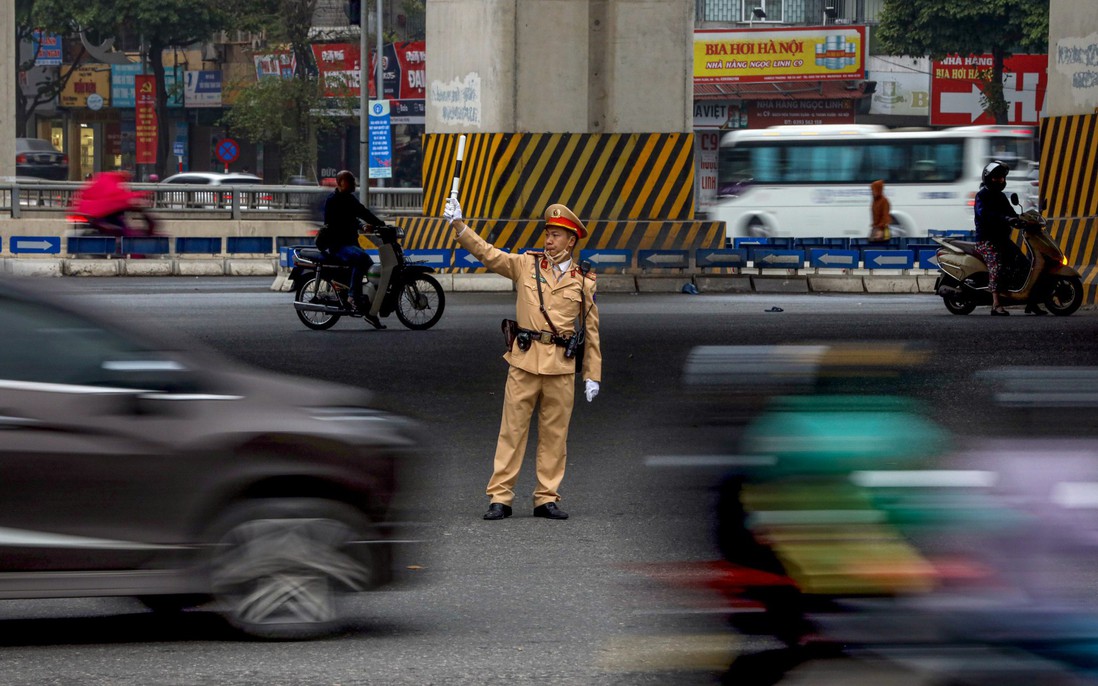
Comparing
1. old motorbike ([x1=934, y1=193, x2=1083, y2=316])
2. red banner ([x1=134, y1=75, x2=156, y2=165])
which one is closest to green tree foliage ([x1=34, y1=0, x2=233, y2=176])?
red banner ([x1=134, y1=75, x2=156, y2=165])

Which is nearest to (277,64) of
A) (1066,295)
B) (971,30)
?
(971,30)

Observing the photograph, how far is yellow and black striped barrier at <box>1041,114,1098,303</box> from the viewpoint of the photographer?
21703 millimetres

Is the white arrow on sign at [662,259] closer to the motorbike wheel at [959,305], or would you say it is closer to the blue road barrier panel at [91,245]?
the motorbike wheel at [959,305]

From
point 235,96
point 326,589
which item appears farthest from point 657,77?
point 235,96

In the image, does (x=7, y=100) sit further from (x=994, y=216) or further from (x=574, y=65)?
(x=994, y=216)

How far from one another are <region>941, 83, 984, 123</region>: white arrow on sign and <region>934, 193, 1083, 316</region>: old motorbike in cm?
4147

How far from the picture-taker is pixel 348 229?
18.1 m

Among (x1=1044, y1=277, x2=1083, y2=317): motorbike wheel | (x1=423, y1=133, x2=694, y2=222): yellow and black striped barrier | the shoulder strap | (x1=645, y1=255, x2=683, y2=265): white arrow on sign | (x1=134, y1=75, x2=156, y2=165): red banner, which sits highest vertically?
(x1=134, y1=75, x2=156, y2=165): red banner

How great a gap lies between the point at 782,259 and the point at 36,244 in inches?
507

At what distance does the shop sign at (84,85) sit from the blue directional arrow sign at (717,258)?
157 ft

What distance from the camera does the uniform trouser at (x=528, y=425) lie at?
A: 28.1ft

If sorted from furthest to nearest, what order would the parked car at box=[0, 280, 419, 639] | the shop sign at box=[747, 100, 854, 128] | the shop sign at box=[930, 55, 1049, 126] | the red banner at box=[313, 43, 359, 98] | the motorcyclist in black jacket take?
the shop sign at box=[747, 100, 854, 128] → the red banner at box=[313, 43, 359, 98] → the shop sign at box=[930, 55, 1049, 126] → the motorcyclist in black jacket → the parked car at box=[0, 280, 419, 639]

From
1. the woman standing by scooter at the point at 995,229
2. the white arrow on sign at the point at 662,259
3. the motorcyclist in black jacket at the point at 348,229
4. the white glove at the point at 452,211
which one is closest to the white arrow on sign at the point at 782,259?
the white arrow on sign at the point at 662,259

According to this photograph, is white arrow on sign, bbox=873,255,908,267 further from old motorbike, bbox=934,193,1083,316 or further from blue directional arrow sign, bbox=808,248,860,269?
old motorbike, bbox=934,193,1083,316
